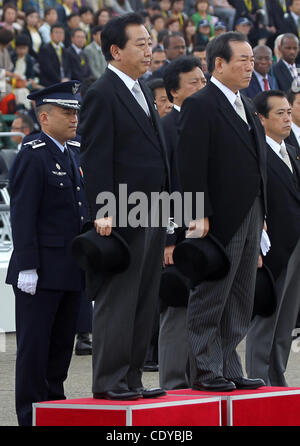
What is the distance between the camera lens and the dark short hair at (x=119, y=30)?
4.83 meters

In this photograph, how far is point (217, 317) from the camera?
4969 mm

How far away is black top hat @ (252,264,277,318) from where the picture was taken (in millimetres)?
5430

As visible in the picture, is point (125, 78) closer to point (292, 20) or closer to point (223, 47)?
point (223, 47)

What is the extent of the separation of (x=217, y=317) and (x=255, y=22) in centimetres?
1376

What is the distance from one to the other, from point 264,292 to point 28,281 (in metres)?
1.17

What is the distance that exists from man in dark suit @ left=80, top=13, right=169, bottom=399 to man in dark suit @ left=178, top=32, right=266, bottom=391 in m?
0.23

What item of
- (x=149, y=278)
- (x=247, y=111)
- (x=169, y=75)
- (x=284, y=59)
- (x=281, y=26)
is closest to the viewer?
(x=149, y=278)

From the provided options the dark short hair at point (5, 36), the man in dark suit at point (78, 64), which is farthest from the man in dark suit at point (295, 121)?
the man in dark suit at point (78, 64)

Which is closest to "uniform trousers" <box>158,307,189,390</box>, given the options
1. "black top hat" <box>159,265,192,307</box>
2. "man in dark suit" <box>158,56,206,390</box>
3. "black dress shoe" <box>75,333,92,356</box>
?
"man in dark suit" <box>158,56,206,390</box>

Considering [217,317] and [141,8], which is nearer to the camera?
[217,317]

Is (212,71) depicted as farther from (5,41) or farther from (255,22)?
Answer: (255,22)

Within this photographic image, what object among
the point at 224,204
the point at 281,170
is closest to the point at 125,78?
the point at 224,204

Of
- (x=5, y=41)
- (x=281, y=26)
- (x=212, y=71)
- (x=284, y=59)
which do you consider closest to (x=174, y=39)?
(x=284, y=59)

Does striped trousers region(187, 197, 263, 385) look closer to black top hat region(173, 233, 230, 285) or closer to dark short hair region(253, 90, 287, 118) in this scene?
black top hat region(173, 233, 230, 285)
